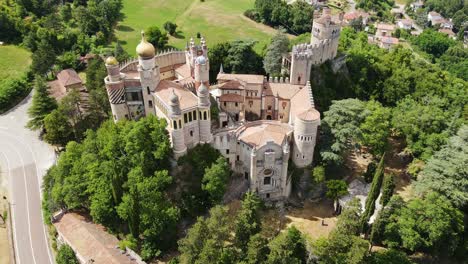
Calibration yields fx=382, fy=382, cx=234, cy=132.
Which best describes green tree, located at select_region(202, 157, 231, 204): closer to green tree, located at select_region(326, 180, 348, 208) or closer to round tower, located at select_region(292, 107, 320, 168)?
round tower, located at select_region(292, 107, 320, 168)

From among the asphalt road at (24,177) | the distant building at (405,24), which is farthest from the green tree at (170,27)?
the distant building at (405,24)

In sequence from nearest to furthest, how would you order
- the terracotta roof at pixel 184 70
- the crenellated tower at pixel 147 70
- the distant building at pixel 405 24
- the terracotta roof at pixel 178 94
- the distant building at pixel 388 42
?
1. the terracotta roof at pixel 178 94
2. the crenellated tower at pixel 147 70
3. the terracotta roof at pixel 184 70
4. the distant building at pixel 388 42
5. the distant building at pixel 405 24

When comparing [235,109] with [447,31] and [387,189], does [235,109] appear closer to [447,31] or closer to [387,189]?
[387,189]

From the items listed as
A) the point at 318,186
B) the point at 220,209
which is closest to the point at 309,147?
the point at 318,186

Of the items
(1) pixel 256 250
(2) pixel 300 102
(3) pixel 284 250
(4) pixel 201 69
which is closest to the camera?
(3) pixel 284 250

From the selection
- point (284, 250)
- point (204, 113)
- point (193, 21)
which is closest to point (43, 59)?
point (204, 113)

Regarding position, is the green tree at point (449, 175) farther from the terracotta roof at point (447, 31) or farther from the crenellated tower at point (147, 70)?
the terracotta roof at point (447, 31)

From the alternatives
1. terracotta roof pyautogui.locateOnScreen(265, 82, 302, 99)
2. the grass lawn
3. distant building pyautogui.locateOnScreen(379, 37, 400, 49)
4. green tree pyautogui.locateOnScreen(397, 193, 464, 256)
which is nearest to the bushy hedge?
the grass lawn
